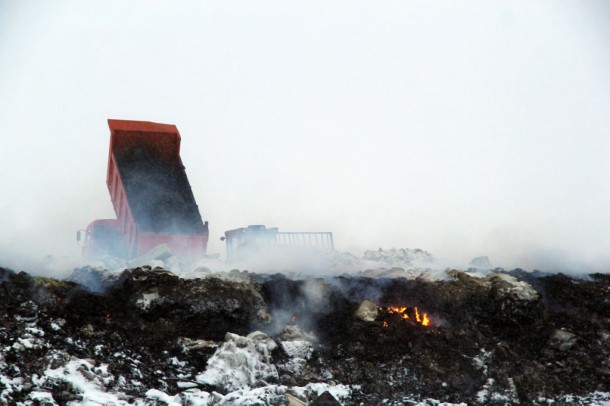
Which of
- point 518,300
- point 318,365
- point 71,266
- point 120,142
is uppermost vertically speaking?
point 120,142

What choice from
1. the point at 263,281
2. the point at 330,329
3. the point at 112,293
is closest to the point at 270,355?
the point at 330,329

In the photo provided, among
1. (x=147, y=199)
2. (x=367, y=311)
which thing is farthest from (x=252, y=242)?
(x=367, y=311)

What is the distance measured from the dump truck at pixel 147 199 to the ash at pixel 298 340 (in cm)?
238

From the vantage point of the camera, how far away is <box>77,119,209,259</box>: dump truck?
11.1 m

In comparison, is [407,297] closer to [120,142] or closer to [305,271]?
[305,271]

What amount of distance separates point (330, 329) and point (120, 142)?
5648 mm

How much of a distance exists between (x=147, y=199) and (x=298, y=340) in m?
4.56

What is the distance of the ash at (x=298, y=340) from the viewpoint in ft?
21.4

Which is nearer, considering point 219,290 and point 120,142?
point 219,290

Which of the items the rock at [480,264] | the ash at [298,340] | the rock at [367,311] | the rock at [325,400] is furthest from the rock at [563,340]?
the rock at [325,400]

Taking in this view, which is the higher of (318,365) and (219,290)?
(219,290)

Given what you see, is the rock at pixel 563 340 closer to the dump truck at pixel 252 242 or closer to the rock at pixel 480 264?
the rock at pixel 480 264

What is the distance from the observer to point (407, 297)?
8961mm

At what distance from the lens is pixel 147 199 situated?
36.7 feet
